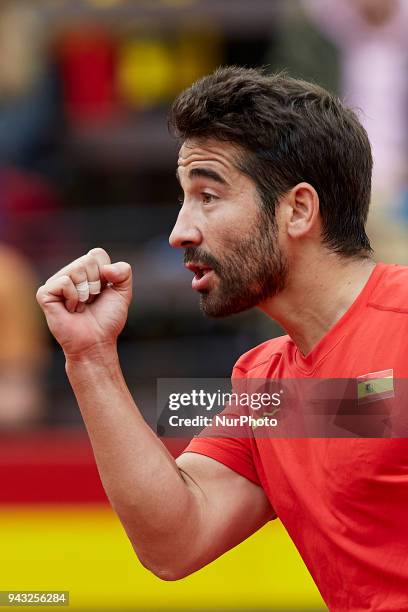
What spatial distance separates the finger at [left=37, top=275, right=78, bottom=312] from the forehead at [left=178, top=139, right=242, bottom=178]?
0.48 metres

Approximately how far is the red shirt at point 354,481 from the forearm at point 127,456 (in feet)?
0.95

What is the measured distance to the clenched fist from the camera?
3.05 metres

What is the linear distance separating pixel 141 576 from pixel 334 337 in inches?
115

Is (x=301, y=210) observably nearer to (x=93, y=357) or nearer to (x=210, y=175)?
(x=210, y=175)

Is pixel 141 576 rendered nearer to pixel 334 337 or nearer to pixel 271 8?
pixel 334 337

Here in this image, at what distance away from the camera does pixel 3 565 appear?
Result: 5773 millimetres

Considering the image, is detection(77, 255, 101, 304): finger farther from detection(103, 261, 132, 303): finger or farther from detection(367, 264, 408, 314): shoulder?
detection(367, 264, 408, 314): shoulder

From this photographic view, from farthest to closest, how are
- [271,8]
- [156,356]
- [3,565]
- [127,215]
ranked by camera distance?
[271,8] < [127,215] < [156,356] < [3,565]

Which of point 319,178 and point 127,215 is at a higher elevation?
point 127,215

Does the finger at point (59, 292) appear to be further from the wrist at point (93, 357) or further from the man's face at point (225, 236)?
the man's face at point (225, 236)

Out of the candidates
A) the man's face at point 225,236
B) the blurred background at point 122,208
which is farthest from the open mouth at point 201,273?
the blurred background at point 122,208

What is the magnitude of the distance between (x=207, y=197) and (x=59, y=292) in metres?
0.48

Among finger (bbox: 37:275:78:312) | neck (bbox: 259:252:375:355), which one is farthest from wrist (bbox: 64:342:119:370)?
neck (bbox: 259:252:375:355)

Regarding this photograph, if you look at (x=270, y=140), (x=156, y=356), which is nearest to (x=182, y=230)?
(x=270, y=140)
